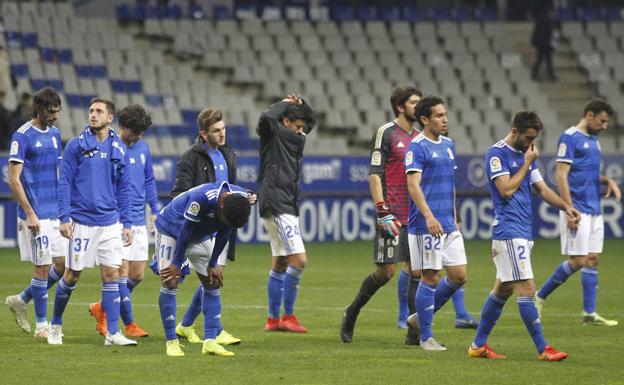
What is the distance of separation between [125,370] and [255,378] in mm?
1049

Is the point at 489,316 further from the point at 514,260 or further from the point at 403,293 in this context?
the point at 403,293

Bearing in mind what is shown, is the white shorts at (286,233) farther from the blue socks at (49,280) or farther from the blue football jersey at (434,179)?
the blue socks at (49,280)

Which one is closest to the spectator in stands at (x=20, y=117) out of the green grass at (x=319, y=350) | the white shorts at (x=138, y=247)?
the green grass at (x=319, y=350)

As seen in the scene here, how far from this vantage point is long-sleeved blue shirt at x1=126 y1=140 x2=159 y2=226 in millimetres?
13477

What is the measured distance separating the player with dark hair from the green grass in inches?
17.4

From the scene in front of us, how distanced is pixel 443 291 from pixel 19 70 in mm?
18474

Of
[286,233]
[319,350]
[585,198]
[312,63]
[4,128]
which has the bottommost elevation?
[319,350]

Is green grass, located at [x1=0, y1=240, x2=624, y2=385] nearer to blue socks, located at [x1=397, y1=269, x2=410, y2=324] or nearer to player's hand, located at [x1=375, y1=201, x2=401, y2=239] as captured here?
blue socks, located at [x1=397, y1=269, x2=410, y2=324]

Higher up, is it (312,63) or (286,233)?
(312,63)

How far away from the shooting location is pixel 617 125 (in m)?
34.2

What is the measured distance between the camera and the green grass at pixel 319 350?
10.3 metres

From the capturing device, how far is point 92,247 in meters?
12.0

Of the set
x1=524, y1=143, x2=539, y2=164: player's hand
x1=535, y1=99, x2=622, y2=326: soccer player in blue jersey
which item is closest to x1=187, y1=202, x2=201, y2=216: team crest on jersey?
x1=524, y1=143, x2=539, y2=164: player's hand

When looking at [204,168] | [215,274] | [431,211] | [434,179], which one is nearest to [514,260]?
[431,211]
